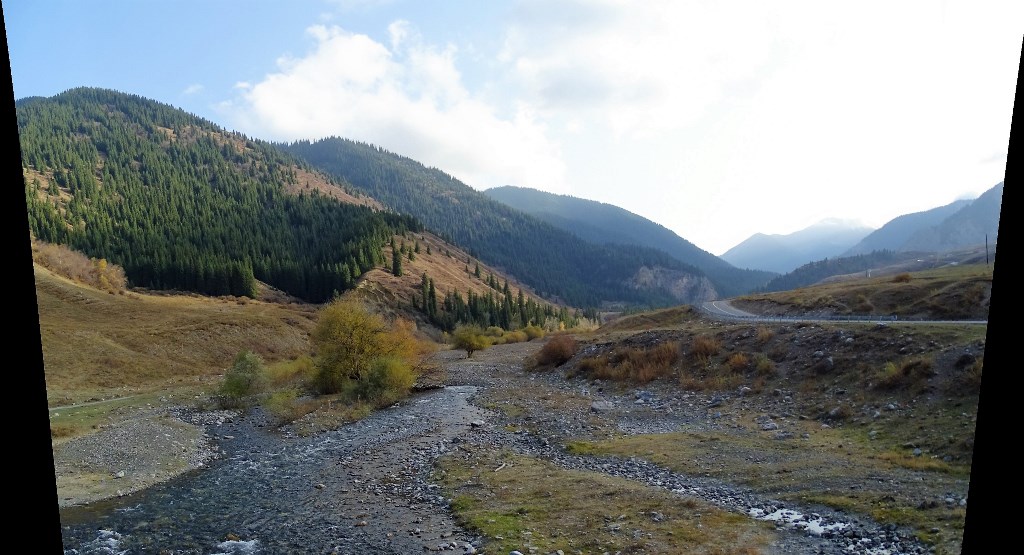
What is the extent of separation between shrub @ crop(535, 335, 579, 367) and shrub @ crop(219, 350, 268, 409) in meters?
25.1

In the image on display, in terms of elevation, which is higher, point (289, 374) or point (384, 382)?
point (384, 382)

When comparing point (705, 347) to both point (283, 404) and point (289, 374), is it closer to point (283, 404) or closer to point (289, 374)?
point (283, 404)

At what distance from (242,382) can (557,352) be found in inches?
1079

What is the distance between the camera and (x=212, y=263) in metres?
126

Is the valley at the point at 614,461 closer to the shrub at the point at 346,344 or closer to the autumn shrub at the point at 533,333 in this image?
the shrub at the point at 346,344

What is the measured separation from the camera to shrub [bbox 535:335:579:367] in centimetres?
5156

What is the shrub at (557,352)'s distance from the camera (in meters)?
51.6

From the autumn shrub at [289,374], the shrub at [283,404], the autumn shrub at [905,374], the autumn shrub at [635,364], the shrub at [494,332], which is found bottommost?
the shrub at [494,332]

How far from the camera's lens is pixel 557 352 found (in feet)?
171

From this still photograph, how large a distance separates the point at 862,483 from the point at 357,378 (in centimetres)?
3539

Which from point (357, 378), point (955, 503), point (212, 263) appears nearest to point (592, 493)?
point (955, 503)

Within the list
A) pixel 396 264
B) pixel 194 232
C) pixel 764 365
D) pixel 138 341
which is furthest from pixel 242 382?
pixel 194 232

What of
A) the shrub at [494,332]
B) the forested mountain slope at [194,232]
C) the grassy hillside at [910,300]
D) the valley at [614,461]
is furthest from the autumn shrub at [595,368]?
the forested mountain slope at [194,232]

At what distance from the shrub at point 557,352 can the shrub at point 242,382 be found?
82.4ft
